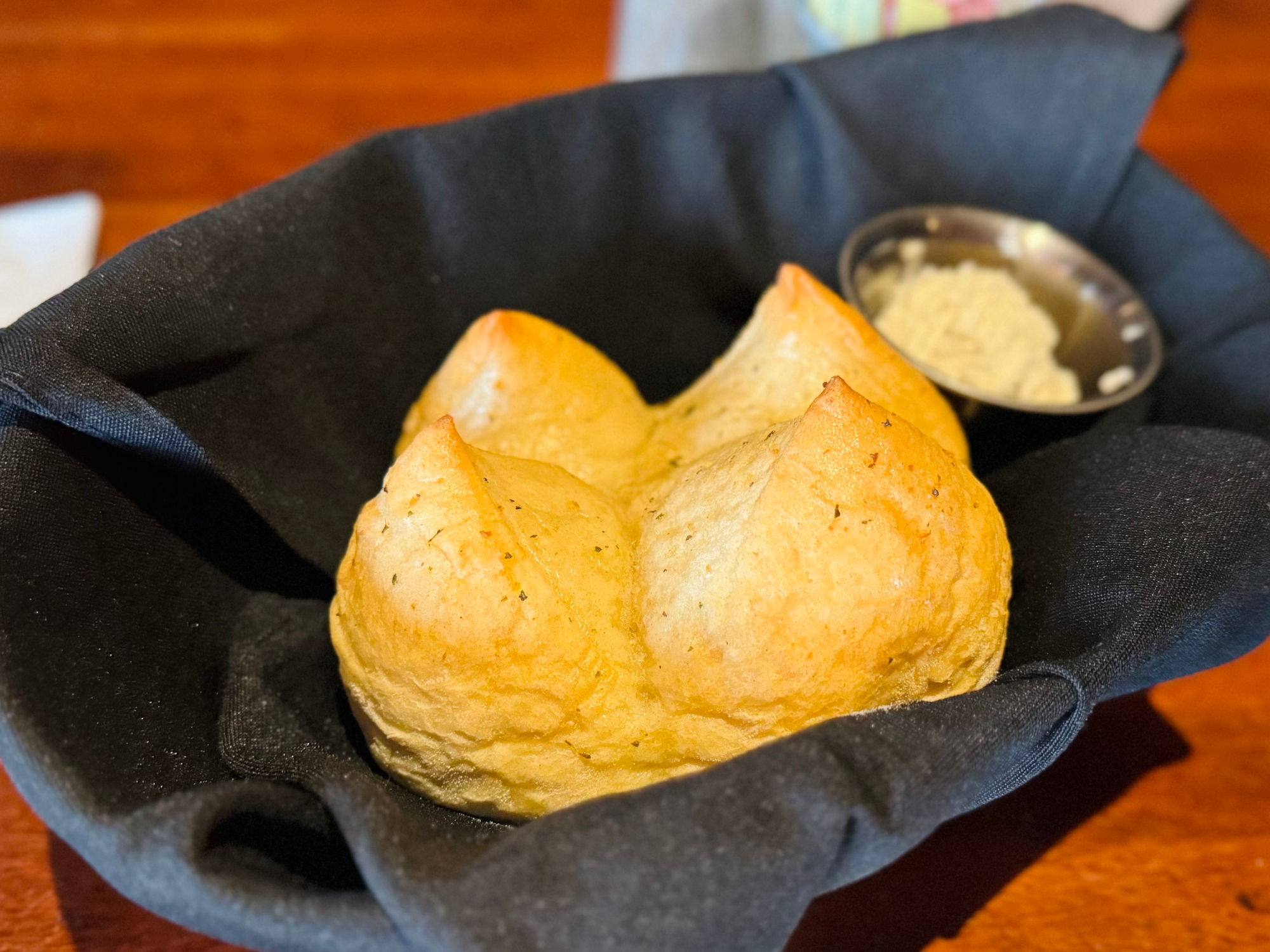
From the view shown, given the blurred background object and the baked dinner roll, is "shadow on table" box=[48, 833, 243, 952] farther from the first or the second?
the blurred background object

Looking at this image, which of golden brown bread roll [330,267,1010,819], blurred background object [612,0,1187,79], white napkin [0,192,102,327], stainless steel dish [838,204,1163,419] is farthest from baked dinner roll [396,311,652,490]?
blurred background object [612,0,1187,79]

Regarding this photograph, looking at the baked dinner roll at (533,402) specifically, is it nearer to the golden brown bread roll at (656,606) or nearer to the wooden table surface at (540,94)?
the golden brown bread roll at (656,606)

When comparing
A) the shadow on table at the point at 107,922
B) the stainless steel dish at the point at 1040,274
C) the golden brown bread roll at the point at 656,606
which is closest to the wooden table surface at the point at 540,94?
the shadow on table at the point at 107,922

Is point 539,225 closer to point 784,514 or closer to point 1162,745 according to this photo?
point 784,514

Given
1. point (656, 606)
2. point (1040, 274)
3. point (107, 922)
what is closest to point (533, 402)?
point (656, 606)

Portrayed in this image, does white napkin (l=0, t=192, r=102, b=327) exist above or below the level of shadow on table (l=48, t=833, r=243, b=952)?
above

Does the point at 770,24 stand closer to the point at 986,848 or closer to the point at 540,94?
the point at 540,94
